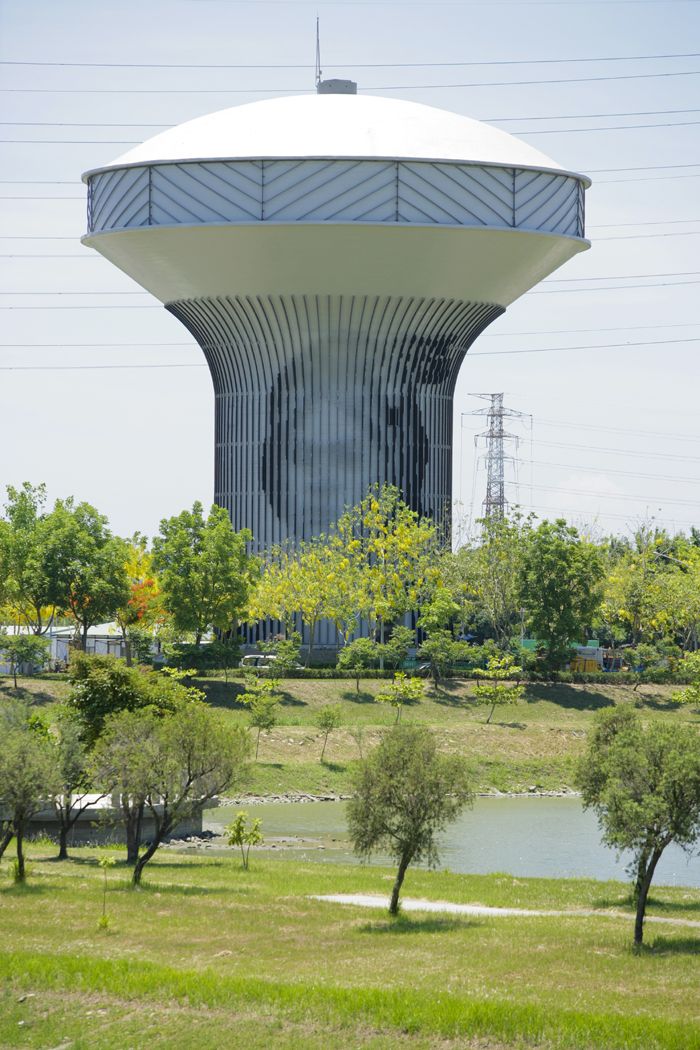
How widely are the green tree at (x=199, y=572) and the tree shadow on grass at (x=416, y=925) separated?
37.3m

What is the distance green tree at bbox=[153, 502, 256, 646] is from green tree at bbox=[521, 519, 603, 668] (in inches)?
453

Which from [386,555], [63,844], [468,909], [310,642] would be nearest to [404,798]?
[468,909]

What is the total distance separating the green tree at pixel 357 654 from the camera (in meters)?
71.1

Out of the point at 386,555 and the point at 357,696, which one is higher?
the point at 386,555

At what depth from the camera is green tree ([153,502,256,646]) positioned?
68375 millimetres

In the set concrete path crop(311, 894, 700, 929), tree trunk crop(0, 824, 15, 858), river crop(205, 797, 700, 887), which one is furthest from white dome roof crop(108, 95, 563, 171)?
concrete path crop(311, 894, 700, 929)

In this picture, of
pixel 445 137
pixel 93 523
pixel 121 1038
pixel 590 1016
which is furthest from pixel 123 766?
pixel 445 137

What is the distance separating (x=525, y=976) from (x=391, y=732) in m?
7.64

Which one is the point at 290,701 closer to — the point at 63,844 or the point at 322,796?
the point at 322,796

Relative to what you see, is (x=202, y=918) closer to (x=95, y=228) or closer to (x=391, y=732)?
(x=391, y=732)

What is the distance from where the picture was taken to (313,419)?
82.0 m

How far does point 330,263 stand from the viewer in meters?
75.4

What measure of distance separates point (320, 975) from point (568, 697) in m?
45.4

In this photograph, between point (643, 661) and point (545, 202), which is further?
point (643, 661)
